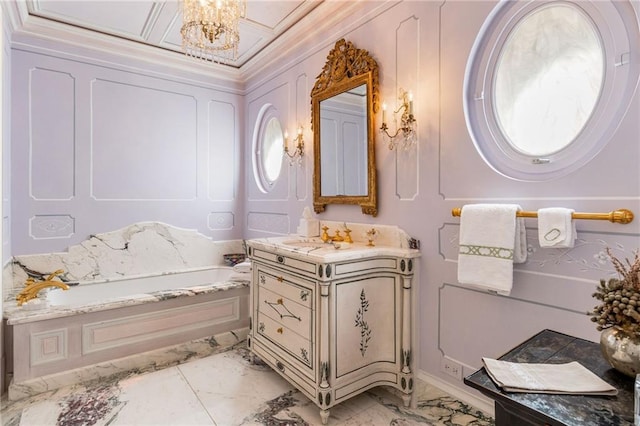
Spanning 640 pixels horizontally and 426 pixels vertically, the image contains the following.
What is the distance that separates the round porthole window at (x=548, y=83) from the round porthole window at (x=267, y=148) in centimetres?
222

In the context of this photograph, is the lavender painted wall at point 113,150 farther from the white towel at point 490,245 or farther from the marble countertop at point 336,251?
the white towel at point 490,245

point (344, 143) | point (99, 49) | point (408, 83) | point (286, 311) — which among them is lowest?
point (286, 311)

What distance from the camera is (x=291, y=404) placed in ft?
6.93

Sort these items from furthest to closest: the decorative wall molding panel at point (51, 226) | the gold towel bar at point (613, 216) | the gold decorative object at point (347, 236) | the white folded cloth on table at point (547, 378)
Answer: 1. the decorative wall molding panel at point (51, 226)
2. the gold decorative object at point (347, 236)
3. the gold towel bar at point (613, 216)
4. the white folded cloth on table at point (547, 378)

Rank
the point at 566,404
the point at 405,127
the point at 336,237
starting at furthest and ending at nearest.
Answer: the point at 336,237, the point at 405,127, the point at 566,404

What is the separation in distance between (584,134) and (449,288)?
104 centimetres

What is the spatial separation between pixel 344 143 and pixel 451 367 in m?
1.72

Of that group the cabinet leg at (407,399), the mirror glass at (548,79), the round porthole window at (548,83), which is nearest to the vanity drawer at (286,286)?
the cabinet leg at (407,399)

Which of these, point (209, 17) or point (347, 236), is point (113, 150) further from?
point (347, 236)

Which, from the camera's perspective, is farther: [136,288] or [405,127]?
[136,288]

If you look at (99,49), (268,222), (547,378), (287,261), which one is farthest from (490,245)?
(99,49)

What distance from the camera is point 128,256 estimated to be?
3.47 m

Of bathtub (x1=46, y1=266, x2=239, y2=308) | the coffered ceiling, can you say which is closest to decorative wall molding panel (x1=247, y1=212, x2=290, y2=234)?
bathtub (x1=46, y1=266, x2=239, y2=308)

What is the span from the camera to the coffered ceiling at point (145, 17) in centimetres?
273
